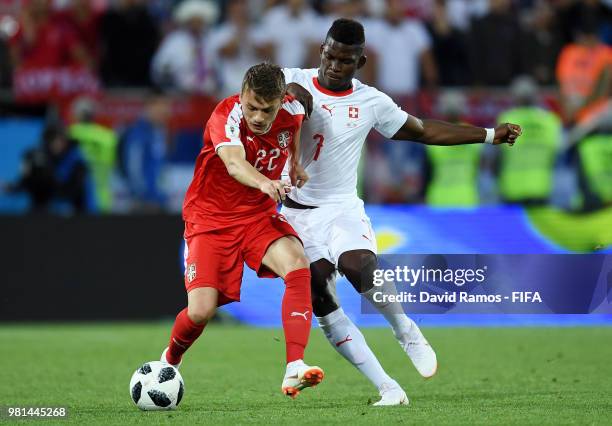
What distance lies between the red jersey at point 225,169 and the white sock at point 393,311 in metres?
0.87

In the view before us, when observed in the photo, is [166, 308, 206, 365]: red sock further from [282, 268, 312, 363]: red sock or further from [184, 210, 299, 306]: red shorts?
[282, 268, 312, 363]: red sock

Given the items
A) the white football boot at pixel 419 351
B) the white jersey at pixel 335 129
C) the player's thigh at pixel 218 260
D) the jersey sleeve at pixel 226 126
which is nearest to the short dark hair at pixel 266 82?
the jersey sleeve at pixel 226 126

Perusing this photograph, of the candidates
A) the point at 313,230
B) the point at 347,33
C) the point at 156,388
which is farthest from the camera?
the point at 313,230

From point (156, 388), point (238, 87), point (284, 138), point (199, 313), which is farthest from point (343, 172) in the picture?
point (238, 87)

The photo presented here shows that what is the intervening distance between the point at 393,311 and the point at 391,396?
651 millimetres

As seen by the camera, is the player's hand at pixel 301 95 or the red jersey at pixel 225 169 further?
the player's hand at pixel 301 95

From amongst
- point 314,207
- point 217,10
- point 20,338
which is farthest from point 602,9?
point 314,207

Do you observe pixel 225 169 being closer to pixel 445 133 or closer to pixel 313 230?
pixel 313 230

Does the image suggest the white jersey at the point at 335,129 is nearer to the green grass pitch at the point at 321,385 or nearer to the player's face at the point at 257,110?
the player's face at the point at 257,110

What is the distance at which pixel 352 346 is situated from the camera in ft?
26.0

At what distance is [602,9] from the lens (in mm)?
17859

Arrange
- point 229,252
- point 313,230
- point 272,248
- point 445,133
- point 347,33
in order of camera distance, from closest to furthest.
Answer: point 272,248, point 229,252, point 347,33, point 313,230, point 445,133

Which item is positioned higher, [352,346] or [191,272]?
[191,272]

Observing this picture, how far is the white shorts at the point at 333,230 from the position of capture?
812cm
